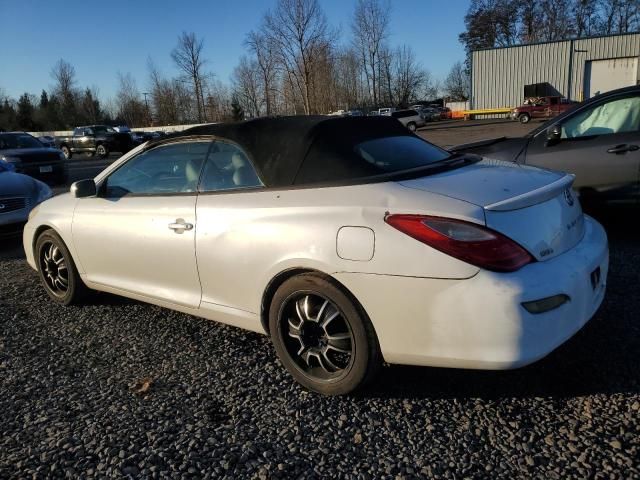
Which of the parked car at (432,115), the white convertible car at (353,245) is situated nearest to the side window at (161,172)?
the white convertible car at (353,245)

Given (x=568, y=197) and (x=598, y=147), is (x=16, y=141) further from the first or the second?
(x=568, y=197)

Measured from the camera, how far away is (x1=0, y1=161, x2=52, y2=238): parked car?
689 cm

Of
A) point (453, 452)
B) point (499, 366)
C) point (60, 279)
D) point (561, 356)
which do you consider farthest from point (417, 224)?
point (60, 279)

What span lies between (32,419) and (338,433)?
1617 mm

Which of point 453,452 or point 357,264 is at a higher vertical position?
point 357,264

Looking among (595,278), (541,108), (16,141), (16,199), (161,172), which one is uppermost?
(16,141)

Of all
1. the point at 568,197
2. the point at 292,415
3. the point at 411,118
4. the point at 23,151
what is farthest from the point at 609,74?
the point at 292,415

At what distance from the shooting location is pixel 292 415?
103 inches

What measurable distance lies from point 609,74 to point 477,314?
2022 inches

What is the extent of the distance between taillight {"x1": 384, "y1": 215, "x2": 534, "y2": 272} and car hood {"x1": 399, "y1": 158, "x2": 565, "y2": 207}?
0.52ft

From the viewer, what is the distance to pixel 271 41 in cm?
4600

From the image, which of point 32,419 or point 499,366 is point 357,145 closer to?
point 499,366

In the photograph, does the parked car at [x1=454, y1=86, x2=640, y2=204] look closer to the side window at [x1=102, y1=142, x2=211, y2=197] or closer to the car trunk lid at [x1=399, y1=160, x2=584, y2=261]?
the car trunk lid at [x1=399, y1=160, x2=584, y2=261]

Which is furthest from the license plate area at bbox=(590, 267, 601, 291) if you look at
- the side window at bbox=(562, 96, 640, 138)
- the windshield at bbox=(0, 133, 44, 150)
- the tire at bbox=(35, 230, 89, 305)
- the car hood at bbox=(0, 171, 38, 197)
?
the windshield at bbox=(0, 133, 44, 150)
